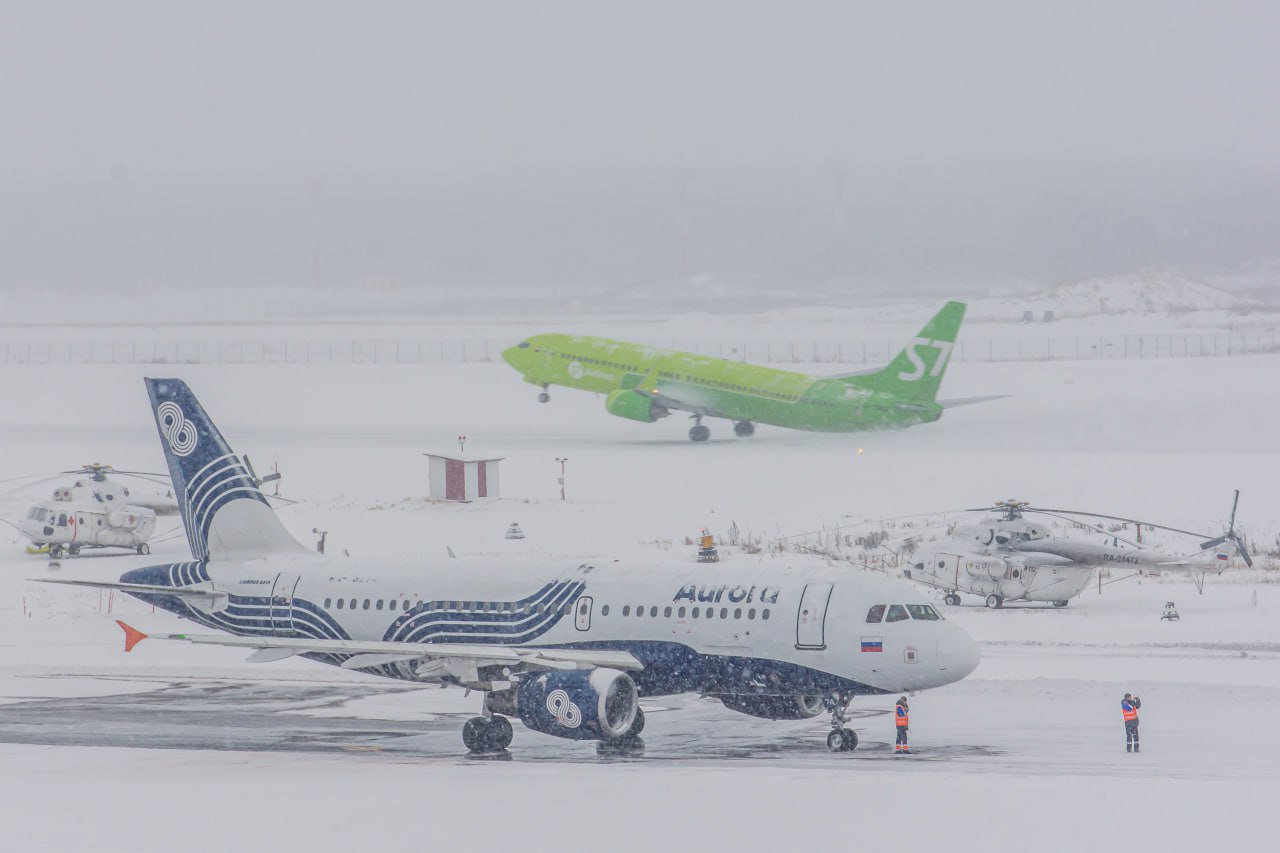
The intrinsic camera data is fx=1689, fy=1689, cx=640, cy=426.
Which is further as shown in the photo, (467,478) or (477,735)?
(467,478)

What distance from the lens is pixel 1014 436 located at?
90.3 meters

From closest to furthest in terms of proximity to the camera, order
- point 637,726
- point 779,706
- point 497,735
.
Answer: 1. point 497,735
2. point 779,706
3. point 637,726

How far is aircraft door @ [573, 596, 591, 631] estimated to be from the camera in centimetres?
3484

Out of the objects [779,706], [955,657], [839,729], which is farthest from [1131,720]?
[779,706]

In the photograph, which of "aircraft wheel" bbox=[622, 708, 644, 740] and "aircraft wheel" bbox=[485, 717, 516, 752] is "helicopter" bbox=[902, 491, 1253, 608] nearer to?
"aircraft wheel" bbox=[622, 708, 644, 740]

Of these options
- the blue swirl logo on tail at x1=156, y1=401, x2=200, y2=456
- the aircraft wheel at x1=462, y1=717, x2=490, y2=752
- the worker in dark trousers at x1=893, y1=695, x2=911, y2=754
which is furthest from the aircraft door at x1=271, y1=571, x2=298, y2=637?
the worker in dark trousers at x1=893, y1=695, x2=911, y2=754

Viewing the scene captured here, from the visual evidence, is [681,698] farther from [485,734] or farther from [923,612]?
[923,612]

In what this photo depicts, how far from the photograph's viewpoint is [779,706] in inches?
1363

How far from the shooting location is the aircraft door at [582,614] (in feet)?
114

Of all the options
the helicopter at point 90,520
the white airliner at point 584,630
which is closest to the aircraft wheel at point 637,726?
the white airliner at point 584,630

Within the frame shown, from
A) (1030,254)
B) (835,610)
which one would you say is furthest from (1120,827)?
(1030,254)

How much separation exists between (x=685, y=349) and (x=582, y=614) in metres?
91.7

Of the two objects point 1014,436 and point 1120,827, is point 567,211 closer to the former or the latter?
point 1014,436

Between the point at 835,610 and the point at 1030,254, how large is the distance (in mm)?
137184
